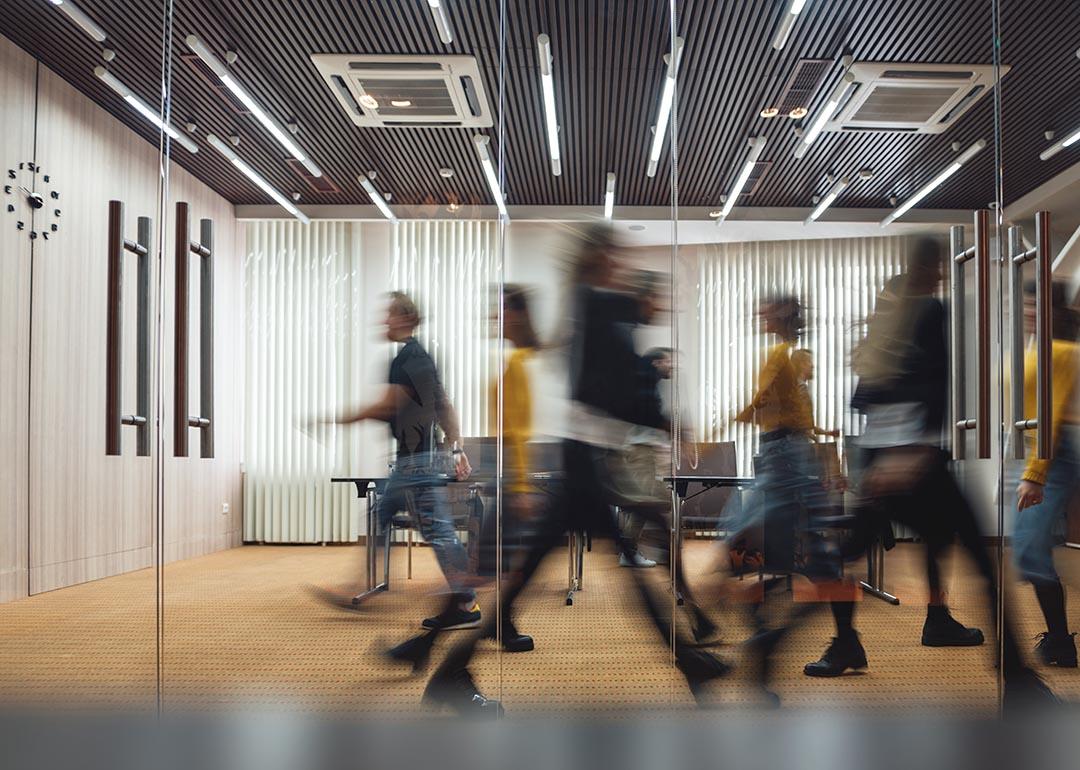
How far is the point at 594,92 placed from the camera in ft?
9.87

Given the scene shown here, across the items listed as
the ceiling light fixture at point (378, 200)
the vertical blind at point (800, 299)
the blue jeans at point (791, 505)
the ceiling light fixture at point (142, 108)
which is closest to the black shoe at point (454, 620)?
the blue jeans at point (791, 505)

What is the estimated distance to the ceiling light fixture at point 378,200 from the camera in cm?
286

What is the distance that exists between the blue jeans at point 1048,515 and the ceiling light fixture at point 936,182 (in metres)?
0.94

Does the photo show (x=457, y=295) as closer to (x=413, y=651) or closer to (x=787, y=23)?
(x=413, y=651)

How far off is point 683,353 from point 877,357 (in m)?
0.65

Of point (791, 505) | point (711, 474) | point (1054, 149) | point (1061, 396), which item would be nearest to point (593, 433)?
point (711, 474)

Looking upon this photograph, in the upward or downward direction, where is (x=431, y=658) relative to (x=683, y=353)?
downward

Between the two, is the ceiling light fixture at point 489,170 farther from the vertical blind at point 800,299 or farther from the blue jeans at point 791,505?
the blue jeans at point 791,505

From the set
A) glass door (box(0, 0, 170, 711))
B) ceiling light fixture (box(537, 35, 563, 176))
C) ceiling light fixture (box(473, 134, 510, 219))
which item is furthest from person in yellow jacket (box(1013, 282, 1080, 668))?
glass door (box(0, 0, 170, 711))

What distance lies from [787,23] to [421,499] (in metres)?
2.03

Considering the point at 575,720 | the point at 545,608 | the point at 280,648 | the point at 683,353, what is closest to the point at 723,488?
the point at 683,353

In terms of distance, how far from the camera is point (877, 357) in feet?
9.41

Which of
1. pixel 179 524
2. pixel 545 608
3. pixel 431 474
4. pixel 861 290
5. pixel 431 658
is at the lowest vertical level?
pixel 431 658

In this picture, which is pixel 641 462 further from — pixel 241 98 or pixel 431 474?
pixel 241 98
